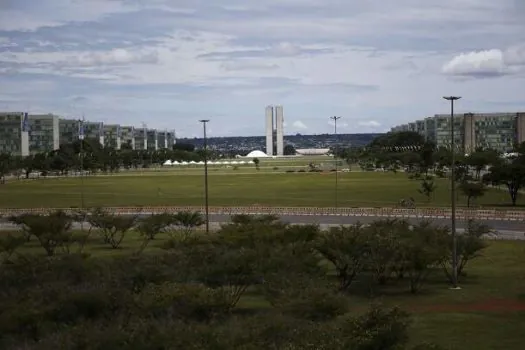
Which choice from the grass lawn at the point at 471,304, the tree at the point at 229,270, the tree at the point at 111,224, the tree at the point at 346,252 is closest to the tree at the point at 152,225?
the tree at the point at 111,224

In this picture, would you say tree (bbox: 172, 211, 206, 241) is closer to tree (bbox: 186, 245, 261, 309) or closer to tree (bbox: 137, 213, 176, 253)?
tree (bbox: 137, 213, 176, 253)

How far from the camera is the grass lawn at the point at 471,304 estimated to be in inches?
1003

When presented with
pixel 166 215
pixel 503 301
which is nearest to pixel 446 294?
pixel 503 301

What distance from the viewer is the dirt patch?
30109 mm

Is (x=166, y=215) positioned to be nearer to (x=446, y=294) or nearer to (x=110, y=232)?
(x=110, y=232)

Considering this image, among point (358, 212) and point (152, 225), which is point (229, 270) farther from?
point (358, 212)

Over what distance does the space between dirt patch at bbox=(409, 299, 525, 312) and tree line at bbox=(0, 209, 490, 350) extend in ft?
10.9

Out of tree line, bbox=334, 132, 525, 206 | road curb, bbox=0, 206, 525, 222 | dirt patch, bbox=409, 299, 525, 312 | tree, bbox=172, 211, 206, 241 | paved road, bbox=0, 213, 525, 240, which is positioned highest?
tree line, bbox=334, 132, 525, 206

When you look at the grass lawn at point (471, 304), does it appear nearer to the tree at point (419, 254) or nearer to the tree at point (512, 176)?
the tree at point (419, 254)

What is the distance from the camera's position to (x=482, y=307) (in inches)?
1206

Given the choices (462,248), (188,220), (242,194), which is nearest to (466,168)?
(242,194)

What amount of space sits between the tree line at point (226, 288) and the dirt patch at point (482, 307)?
3323mm

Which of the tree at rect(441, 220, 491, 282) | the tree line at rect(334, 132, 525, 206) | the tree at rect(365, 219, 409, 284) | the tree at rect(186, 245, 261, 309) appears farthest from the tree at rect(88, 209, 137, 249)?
the tree at rect(441, 220, 491, 282)

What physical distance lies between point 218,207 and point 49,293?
51.5 m
